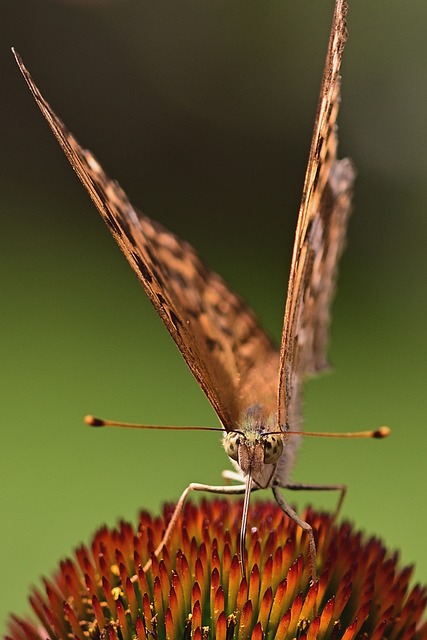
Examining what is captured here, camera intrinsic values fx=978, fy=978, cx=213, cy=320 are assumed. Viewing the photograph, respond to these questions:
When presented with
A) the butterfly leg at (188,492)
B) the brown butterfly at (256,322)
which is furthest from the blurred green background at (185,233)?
the butterfly leg at (188,492)

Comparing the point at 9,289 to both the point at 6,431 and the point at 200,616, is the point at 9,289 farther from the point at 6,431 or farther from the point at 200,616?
the point at 200,616

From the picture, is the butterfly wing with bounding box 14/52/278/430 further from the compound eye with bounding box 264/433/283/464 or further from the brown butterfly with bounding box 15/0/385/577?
the compound eye with bounding box 264/433/283/464

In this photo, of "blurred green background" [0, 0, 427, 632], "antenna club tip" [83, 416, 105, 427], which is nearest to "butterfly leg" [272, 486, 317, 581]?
"antenna club tip" [83, 416, 105, 427]

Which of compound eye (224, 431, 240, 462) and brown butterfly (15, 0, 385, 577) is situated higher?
brown butterfly (15, 0, 385, 577)

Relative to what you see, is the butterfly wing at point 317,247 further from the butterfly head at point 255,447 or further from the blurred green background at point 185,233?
the blurred green background at point 185,233

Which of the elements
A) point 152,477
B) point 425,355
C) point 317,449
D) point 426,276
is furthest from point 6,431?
point 426,276

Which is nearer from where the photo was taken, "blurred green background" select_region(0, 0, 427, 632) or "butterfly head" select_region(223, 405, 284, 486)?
"butterfly head" select_region(223, 405, 284, 486)

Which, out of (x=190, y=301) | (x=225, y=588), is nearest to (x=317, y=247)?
(x=190, y=301)
